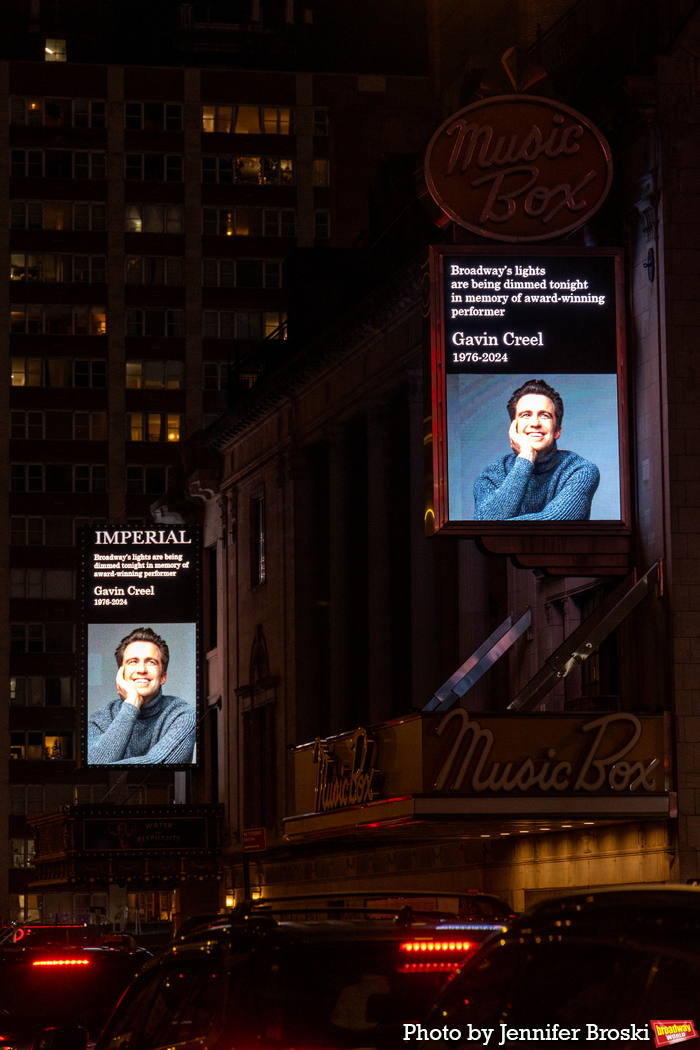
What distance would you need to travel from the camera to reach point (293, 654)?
46656mm

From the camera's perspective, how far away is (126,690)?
166ft

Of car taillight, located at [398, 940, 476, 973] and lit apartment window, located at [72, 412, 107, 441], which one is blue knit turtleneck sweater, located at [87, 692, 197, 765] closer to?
car taillight, located at [398, 940, 476, 973]

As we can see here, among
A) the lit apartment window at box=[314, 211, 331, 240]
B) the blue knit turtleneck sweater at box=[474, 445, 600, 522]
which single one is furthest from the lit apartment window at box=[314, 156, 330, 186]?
the blue knit turtleneck sweater at box=[474, 445, 600, 522]

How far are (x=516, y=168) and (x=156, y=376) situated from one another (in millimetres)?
72247

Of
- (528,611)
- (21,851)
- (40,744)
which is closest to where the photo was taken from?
(528,611)

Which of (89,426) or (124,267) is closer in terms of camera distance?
(89,426)

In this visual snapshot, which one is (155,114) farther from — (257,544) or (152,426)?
(257,544)

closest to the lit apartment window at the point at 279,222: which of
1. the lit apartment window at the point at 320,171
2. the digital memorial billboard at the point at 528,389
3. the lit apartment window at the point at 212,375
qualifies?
the lit apartment window at the point at 320,171

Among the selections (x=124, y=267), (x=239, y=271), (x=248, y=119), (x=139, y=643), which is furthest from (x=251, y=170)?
(x=139, y=643)

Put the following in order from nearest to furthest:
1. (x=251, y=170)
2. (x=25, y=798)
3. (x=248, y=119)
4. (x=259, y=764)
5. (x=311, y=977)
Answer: (x=311, y=977), (x=259, y=764), (x=25, y=798), (x=248, y=119), (x=251, y=170)

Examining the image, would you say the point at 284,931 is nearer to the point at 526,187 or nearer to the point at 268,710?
the point at 526,187

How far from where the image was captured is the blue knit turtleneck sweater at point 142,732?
50688mm

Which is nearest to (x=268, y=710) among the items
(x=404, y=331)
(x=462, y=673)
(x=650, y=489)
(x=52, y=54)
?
(x=404, y=331)

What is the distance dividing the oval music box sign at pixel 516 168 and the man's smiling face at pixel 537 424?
270 centimetres
